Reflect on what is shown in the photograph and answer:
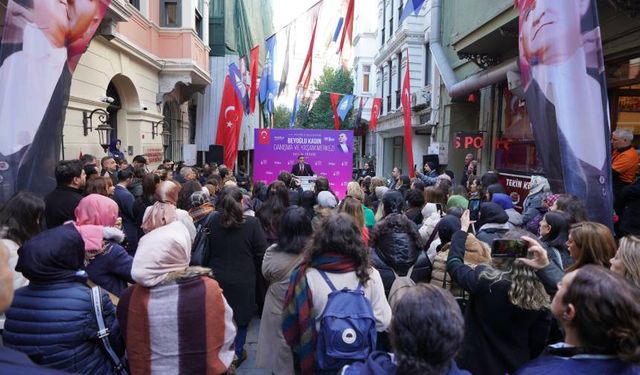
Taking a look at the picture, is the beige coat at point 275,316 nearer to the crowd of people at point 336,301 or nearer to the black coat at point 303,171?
the crowd of people at point 336,301

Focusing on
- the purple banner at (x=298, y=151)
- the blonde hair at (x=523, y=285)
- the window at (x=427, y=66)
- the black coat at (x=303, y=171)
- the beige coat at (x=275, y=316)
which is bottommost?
the beige coat at (x=275, y=316)

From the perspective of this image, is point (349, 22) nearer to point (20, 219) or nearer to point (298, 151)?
point (298, 151)

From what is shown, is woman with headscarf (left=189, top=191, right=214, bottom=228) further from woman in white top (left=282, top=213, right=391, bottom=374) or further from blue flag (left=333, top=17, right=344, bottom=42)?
blue flag (left=333, top=17, right=344, bottom=42)

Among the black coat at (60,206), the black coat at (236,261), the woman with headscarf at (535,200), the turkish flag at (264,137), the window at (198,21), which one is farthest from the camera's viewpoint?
the window at (198,21)

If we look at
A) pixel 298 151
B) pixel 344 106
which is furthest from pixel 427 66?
pixel 298 151

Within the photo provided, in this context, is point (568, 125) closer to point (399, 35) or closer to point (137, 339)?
point (137, 339)

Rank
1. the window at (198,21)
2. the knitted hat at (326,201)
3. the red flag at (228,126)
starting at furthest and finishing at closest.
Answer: the window at (198,21) < the red flag at (228,126) < the knitted hat at (326,201)

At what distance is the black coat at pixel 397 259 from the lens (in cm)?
328

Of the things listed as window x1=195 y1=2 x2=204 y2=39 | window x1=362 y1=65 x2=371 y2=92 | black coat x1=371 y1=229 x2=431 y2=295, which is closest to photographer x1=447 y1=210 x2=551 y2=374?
black coat x1=371 y1=229 x2=431 y2=295

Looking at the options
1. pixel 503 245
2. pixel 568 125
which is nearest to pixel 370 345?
pixel 503 245

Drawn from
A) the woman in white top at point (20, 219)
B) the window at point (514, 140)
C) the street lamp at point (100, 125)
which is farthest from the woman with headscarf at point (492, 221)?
the street lamp at point (100, 125)

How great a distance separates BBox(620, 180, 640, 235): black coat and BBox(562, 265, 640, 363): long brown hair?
11.7 feet

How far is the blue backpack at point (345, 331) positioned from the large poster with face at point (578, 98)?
2677mm

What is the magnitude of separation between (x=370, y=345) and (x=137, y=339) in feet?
4.11
